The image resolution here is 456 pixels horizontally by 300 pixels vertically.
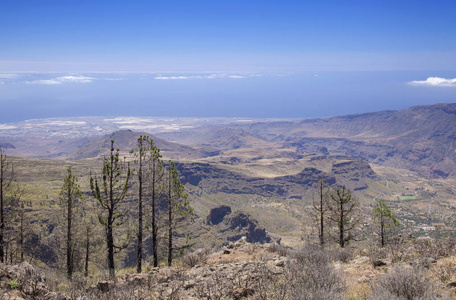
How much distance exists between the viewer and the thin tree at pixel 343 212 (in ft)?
80.0

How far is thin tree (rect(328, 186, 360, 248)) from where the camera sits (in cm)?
2438

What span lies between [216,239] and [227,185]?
91998 mm

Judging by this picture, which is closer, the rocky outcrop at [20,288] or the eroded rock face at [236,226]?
the rocky outcrop at [20,288]

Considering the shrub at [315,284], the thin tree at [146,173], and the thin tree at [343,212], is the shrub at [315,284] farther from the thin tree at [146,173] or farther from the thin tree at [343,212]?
the thin tree at [343,212]

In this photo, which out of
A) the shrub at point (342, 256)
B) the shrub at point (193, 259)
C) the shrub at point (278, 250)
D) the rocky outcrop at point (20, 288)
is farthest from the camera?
the shrub at point (278, 250)

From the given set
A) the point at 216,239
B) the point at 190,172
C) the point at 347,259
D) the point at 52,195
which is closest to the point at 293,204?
the point at 190,172

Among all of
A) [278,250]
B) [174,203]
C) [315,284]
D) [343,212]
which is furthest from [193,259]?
[343,212]

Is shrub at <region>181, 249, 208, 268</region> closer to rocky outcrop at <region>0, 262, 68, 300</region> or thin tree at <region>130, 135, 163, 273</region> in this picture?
thin tree at <region>130, 135, 163, 273</region>

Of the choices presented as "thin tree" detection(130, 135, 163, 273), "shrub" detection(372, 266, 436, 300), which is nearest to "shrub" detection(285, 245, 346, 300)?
"shrub" detection(372, 266, 436, 300)

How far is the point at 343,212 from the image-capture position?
2480cm

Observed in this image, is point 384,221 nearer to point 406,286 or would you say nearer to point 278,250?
point 278,250

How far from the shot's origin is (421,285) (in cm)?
710

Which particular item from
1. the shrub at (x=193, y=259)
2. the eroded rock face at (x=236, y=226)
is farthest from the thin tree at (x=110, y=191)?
the eroded rock face at (x=236, y=226)

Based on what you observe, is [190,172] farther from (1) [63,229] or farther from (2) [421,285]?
(2) [421,285]
